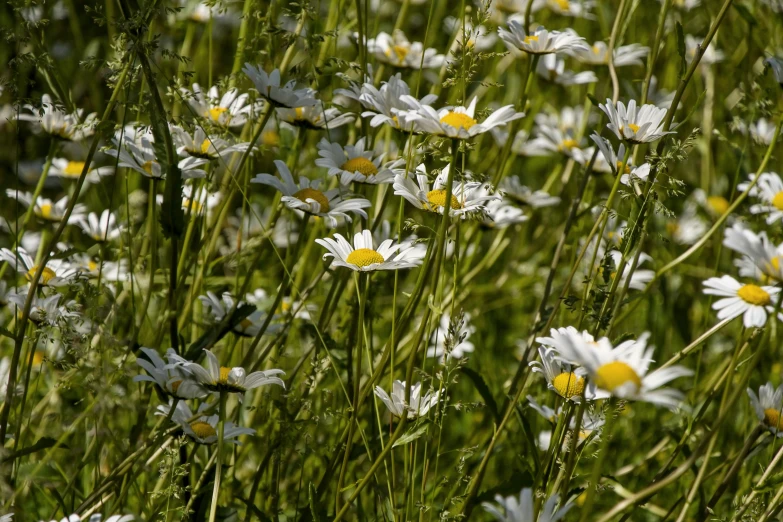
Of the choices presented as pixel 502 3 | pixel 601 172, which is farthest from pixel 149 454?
pixel 502 3

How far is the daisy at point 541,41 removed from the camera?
1.50 m

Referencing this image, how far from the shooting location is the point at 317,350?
1496 mm

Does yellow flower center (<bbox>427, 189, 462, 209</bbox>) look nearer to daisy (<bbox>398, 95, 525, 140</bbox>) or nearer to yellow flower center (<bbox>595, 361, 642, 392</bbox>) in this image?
daisy (<bbox>398, 95, 525, 140</bbox>)

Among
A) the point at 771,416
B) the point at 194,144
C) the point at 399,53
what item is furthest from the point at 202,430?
the point at 399,53

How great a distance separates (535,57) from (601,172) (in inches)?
Result: 21.8

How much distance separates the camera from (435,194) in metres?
1.29

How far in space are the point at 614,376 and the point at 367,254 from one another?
19.6 inches

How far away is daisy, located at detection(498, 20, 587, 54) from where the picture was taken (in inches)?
58.9

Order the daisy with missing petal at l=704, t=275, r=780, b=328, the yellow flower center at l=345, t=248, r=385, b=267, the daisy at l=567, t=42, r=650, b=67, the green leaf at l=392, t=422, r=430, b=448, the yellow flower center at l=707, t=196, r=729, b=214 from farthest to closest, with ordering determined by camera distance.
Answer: the yellow flower center at l=707, t=196, r=729, b=214
the daisy at l=567, t=42, r=650, b=67
the yellow flower center at l=345, t=248, r=385, b=267
the green leaf at l=392, t=422, r=430, b=448
the daisy with missing petal at l=704, t=275, r=780, b=328

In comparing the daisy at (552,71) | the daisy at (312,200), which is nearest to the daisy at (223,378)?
the daisy at (312,200)

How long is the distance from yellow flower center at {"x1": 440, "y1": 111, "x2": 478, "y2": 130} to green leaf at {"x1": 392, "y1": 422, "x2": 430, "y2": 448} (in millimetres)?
434

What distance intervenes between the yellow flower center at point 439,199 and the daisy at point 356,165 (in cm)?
9

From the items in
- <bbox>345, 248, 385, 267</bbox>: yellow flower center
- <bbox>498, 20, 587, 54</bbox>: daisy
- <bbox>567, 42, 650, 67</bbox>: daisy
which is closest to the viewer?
<bbox>345, 248, 385, 267</bbox>: yellow flower center

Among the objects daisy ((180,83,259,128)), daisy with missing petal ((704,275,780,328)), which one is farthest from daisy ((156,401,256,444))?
daisy with missing petal ((704,275,780,328))
